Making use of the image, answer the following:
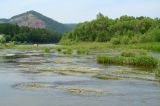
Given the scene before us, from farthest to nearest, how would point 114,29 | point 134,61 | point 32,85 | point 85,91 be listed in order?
point 114,29, point 134,61, point 32,85, point 85,91

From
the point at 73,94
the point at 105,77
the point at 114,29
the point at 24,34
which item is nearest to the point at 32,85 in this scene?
the point at 73,94

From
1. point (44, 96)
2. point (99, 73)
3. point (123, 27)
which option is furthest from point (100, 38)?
point (44, 96)

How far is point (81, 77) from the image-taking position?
27.0m

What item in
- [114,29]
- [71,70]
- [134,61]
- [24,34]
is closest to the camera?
[71,70]

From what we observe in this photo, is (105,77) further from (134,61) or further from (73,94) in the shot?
(134,61)

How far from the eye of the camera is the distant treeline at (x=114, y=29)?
3568 inches

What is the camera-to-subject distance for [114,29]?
100 m

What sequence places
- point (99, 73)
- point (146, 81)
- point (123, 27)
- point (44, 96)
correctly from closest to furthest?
1. point (44, 96)
2. point (146, 81)
3. point (99, 73)
4. point (123, 27)

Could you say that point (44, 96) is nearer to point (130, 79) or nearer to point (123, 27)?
point (130, 79)

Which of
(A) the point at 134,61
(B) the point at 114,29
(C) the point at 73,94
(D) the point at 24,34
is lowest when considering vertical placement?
(C) the point at 73,94

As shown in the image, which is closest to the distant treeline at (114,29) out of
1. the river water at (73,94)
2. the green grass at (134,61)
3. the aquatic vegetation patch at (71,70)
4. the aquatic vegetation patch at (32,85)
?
the green grass at (134,61)

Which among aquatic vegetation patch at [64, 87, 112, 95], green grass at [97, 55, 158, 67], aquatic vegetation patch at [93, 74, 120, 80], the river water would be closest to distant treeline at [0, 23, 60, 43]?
green grass at [97, 55, 158, 67]

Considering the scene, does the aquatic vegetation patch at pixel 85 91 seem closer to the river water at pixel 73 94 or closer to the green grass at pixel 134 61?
the river water at pixel 73 94

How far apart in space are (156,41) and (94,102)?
58624 mm
